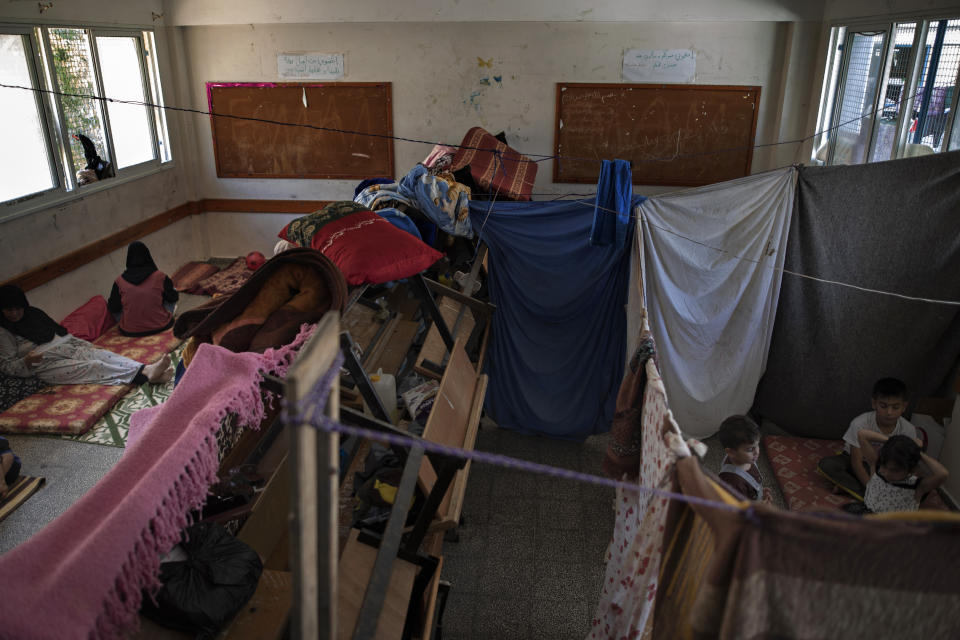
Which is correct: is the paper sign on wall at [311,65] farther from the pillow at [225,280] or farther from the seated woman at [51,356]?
the seated woman at [51,356]

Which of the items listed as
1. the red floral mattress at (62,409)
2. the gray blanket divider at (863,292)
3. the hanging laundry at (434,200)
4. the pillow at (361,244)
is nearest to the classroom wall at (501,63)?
the gray blanket divider at (863,292)

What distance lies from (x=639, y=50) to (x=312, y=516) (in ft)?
17.8

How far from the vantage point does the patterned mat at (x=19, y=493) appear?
3.33 metres

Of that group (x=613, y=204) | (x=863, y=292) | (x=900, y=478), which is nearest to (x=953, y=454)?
(x=900, y=478)

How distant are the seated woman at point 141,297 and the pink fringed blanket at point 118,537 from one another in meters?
3.46

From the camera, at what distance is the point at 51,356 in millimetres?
4289

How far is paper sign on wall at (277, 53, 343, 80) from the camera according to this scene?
5918mm

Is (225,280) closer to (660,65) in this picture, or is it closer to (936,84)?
(660,65)

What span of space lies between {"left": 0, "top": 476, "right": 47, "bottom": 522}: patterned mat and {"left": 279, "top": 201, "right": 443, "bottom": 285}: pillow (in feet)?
6.20

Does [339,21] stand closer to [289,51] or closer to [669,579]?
[289,51]

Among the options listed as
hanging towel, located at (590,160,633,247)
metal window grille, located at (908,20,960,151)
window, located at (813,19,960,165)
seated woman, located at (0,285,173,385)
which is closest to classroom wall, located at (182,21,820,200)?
window, located at (813,19,960,165)

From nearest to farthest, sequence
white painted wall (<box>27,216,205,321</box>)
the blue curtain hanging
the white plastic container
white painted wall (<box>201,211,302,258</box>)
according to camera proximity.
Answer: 1. the white plastic container
2. the blue curtain hanging
3. white painted wall (<box>27,216,205,321</box>)
4. white painted wall (<box>201,211,302,258</box>)

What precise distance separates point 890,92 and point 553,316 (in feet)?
7.83

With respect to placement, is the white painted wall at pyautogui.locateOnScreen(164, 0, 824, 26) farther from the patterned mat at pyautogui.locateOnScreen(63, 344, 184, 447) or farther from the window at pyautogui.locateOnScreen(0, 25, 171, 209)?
the patterned mat at pyautogui.locateOnScreen(63, 344, 184, 447)
